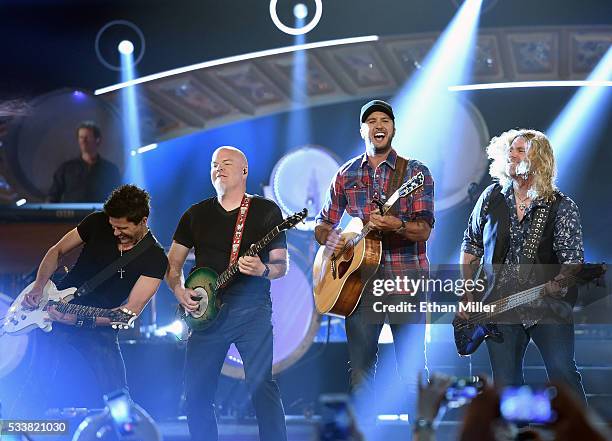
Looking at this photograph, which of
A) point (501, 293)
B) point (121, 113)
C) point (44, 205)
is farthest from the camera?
point (121, 113)

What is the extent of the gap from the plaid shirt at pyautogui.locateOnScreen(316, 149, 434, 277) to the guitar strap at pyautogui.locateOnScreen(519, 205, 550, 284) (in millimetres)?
522

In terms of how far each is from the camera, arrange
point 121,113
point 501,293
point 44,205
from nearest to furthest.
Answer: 1. point 501,293
2. point 44,205
3. point 121,113

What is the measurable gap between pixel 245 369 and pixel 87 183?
2.79m

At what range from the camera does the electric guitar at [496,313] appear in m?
5.05

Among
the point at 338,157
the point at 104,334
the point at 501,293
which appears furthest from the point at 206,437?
the point at 338,157

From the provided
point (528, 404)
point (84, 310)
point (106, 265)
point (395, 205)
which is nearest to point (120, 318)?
point (84, 310)

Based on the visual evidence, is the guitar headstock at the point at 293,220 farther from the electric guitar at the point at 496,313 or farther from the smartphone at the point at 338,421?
the smartphone at the point at 338,421

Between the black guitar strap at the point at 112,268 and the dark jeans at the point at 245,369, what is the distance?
572 millimetres

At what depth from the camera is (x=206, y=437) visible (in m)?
5.28

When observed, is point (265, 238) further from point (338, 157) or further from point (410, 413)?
point (338, 157)

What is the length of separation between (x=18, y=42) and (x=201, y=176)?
1955 millimetres

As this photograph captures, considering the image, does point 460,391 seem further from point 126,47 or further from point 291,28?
point 126,47

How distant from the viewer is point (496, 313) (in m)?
5.13

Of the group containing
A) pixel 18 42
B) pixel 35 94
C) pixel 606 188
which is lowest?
pixel 606 188
